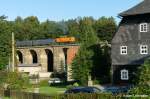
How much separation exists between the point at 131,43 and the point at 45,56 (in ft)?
174

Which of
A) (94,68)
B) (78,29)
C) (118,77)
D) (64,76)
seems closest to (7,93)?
(118,77)

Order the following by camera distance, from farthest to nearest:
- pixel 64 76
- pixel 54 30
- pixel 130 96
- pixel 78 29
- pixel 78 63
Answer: pixel 54 30 < pixel 78 29 < pixel 64 76 < pixel 78 63 < pixel 130 96

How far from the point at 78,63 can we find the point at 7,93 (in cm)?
2831

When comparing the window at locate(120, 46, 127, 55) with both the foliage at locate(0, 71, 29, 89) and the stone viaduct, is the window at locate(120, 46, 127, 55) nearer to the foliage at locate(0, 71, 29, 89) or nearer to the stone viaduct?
the foliage at locate(0, 71, 29, 89)

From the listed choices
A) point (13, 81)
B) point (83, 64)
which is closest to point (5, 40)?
point (83, 64)

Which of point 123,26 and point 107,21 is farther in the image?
point 107,21

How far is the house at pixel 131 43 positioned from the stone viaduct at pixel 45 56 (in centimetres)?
3716

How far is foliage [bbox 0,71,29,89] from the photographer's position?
169ft

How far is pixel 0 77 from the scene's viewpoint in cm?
5778

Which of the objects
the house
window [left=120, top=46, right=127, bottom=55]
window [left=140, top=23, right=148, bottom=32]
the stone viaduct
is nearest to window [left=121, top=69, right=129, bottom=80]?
the house

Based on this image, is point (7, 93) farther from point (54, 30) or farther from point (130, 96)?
point (54, 30)

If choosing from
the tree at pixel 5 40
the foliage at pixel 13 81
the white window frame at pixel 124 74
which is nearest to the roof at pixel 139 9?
the white window frame at pixel 124 74

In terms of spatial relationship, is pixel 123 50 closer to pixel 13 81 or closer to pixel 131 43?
pixel 131 43

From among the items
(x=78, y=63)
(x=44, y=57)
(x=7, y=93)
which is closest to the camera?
(x=7, y=93)
